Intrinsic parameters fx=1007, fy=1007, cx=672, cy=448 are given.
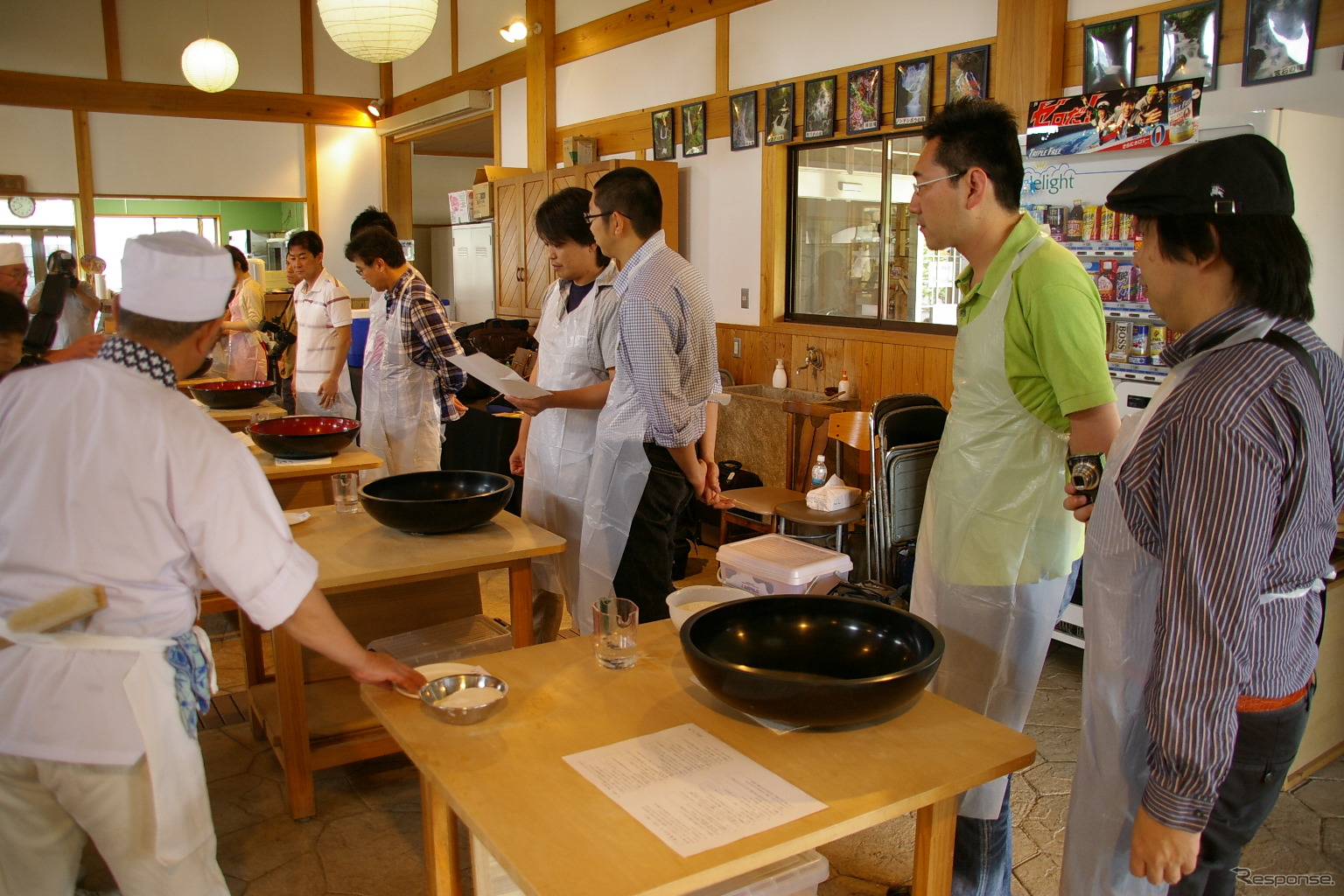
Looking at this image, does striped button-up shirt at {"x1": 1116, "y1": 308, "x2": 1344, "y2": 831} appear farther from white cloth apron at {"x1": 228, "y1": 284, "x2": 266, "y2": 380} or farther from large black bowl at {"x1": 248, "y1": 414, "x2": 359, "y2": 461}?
white cloth apron at {"x1": 228, "y1": 284, "x2": 266, "y2": 380}

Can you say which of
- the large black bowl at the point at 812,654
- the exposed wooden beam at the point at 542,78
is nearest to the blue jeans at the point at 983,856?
the large black bowl at the point at 812,654

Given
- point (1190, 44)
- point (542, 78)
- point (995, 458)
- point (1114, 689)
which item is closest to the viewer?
point (1114, 689)

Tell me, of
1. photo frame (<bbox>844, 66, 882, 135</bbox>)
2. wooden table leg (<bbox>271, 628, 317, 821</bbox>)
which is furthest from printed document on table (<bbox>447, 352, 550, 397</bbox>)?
photo frame (<bbox>844, 66, 882, 135</bbox>)

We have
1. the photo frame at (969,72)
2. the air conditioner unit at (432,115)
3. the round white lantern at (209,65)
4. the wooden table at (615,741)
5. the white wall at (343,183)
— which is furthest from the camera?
the white wall at (343,183)

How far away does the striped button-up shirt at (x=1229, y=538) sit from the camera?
116cm

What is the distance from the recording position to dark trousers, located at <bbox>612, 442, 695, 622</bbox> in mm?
2900

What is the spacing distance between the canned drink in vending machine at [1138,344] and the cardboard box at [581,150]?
4396mm

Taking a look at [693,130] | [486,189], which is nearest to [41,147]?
[486,189]

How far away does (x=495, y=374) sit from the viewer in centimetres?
286

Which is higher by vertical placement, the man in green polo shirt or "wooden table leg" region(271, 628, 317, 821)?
the man in green polo shirt

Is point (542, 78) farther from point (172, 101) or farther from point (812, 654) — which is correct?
point (812, 654)

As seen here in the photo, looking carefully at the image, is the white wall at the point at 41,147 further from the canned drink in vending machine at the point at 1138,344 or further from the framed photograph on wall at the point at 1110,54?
the canned drink in vending machine at the point at 1138,344

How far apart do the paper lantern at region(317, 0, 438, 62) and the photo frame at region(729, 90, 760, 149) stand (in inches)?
65.9

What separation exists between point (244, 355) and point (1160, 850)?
6117mm
